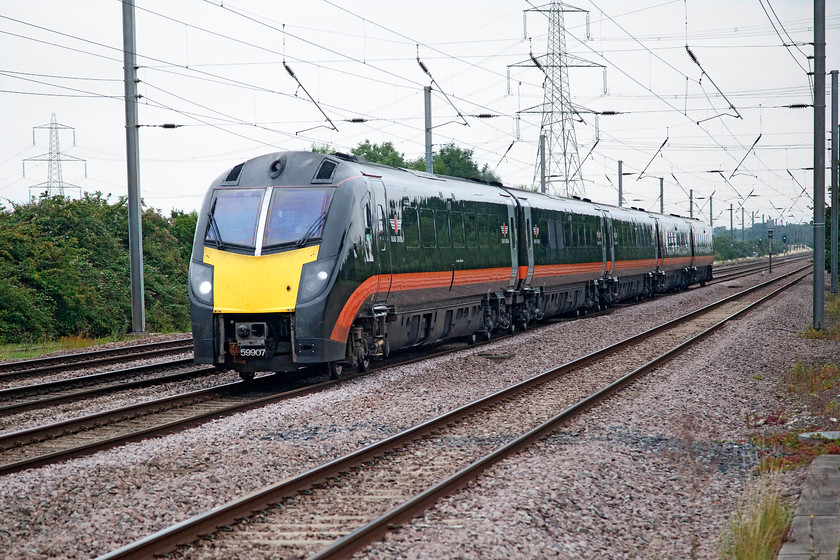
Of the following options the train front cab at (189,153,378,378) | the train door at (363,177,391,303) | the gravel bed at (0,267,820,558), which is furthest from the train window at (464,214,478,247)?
the train front cab at (189,153,378,378)

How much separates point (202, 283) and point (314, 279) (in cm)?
175

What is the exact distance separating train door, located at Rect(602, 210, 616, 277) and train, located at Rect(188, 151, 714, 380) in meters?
10.5

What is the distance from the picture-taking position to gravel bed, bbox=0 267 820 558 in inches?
256

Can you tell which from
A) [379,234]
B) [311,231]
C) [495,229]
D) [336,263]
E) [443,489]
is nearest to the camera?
[443,489]

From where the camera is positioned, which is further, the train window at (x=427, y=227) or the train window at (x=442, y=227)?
the train window at (x=442, y=227)

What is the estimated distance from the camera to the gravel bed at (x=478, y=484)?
21.4ft

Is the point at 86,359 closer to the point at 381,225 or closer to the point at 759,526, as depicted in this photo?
the point at 381,225

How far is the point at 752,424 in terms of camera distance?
11.1 m

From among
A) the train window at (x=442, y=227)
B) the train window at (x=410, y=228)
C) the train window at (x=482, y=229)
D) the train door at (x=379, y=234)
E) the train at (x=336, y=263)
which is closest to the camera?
the train at (x=336, y=263)

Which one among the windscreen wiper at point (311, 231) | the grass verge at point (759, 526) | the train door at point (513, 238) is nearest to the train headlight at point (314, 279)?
the windscreen wiper at point (311, 231)

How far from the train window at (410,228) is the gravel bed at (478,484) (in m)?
2.71

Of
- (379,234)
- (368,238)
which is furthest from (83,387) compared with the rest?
(379,234)

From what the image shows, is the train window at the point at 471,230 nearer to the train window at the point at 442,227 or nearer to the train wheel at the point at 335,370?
the train window at the point at 442,227

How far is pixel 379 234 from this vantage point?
48.1ft
